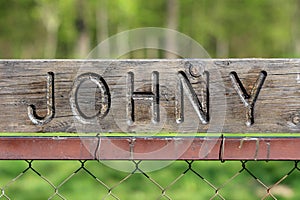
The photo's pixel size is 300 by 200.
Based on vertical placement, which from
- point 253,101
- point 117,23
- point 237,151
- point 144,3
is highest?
point 144,3

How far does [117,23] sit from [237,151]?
2671 centimetres

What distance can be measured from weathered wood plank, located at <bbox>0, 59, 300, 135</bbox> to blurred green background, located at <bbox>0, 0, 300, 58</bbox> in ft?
62.2

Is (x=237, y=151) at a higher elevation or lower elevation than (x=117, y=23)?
lower

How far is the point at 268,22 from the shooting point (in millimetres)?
31125

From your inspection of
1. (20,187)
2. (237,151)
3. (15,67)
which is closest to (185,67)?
(237,151)

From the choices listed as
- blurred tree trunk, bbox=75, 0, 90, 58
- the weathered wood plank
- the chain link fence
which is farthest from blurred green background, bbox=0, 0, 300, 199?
the weathered wood plank

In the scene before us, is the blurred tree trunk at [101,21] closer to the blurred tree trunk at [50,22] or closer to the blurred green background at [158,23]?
the blurred green background at [158,23]

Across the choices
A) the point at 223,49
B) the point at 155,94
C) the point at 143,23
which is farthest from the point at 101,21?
the point at 155,94

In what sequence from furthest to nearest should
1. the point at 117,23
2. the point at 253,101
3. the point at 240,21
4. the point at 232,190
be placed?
the point at 240,21
the point at 117,23
the point at 232,190
the point at 253,101

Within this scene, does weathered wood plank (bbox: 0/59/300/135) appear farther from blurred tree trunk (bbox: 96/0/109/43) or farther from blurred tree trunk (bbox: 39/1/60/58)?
blurred tree trunk (bbox: 96/0/109/43)

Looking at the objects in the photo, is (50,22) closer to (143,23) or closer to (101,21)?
(101,21)

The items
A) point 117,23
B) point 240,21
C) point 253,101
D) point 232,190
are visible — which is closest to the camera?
point 253,101

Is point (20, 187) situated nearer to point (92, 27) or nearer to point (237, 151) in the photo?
point (237, 151)

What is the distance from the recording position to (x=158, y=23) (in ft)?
97.5
